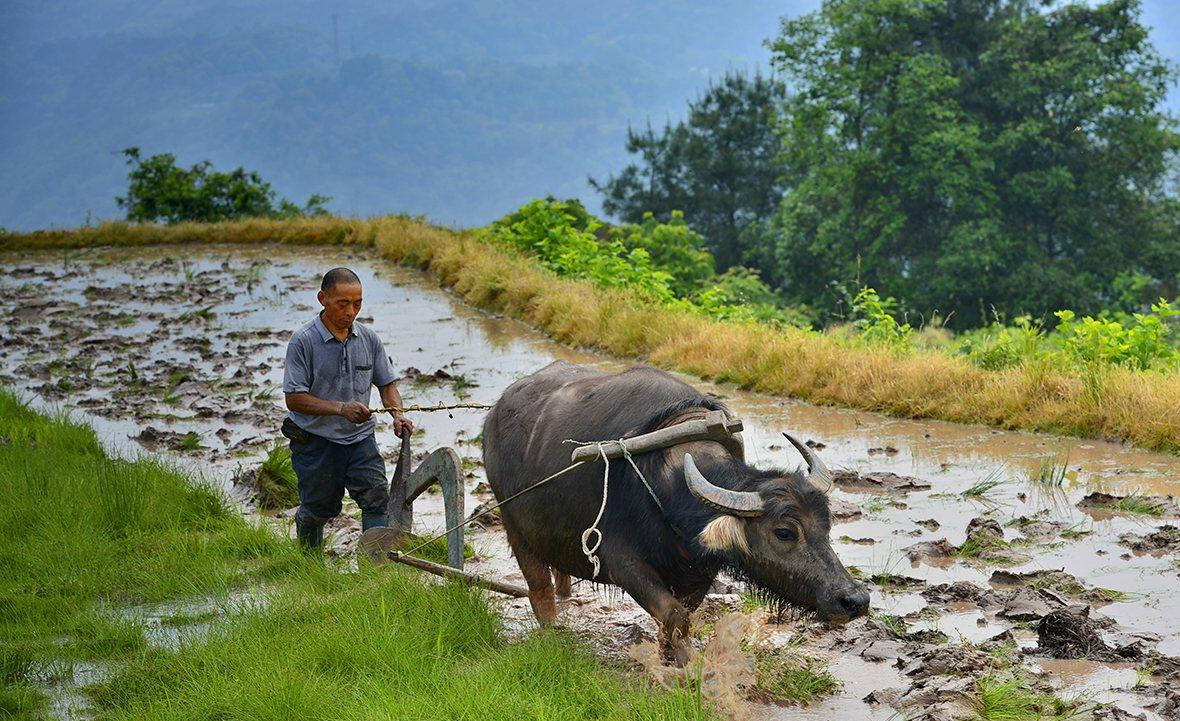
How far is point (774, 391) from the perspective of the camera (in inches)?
456

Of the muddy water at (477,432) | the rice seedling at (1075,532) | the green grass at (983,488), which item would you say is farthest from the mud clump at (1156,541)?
the green grass at (983,488)

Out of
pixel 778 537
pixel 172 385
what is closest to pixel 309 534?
pixel 778 537

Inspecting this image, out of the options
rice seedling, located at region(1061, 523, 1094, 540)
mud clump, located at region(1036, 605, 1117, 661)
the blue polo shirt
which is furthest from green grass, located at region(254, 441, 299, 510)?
mud clump, located at region(1036, 605, 1117, 661)

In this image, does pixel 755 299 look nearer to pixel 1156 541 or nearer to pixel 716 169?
pixel 716 169

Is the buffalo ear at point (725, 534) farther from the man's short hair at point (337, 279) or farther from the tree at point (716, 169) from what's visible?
the tree at point (716, 169)

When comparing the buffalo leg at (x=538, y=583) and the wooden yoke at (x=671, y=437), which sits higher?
the wooden yoke at (x=671, y=437)

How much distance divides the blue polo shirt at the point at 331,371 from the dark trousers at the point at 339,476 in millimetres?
87

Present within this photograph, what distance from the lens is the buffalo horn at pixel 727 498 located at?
15.2 feet

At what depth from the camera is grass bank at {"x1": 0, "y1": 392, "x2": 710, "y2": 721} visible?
4.64 m

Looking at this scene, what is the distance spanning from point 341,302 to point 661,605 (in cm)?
246

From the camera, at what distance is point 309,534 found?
22.4 ft

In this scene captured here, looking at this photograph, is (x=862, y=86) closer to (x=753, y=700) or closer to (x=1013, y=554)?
(x=1013, y=554)

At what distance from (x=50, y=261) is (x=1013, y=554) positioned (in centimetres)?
2051

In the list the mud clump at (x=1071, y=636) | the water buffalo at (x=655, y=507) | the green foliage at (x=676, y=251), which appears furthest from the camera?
the green foliage at (x=676, y=251)
